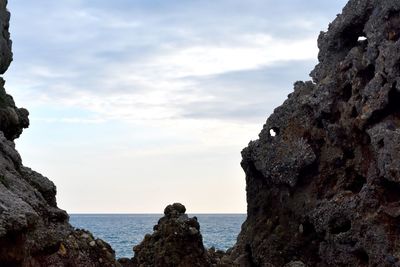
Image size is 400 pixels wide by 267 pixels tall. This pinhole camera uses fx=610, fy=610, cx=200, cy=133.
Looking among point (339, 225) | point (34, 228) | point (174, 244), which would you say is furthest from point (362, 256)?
point (34, 228)

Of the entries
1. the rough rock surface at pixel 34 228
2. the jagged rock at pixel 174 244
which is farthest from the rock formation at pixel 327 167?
the rough rock surface at pixel 34 228

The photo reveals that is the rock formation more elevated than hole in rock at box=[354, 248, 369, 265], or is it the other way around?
the rock formation

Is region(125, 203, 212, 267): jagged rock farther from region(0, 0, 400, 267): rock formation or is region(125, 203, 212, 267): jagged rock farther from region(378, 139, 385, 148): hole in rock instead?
region(378, 139, 385, 148): hole in rock

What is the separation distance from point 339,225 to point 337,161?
3.22 m

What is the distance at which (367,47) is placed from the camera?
2694 cm

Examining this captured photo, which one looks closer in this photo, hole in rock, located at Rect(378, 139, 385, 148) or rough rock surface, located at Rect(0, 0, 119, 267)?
rough rock surface, located at Rect(0, 0, 119, 267)

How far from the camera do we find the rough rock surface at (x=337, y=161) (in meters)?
24.1

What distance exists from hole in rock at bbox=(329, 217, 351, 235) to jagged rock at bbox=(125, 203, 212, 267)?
683 cm

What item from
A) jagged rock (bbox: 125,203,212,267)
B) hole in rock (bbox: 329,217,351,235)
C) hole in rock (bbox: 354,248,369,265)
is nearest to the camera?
jagged rock (bbox: 125,203,212,267)

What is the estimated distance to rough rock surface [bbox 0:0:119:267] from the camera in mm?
9758

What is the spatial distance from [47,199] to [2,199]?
16.2ft

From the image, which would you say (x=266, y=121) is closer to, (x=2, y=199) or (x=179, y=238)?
(x=179, y=238)

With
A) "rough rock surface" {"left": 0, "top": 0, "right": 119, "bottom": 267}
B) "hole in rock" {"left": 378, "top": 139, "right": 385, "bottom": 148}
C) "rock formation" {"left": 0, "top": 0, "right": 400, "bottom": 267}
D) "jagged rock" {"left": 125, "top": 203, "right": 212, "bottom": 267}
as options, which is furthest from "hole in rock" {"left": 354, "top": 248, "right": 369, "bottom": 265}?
"rough rock surface" {"left": 0, "top": 0, "right": 119, "bottom": 267}

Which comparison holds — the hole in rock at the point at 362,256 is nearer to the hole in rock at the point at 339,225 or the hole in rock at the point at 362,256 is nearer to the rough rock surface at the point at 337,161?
the rough rock surface at the point at 337,161
